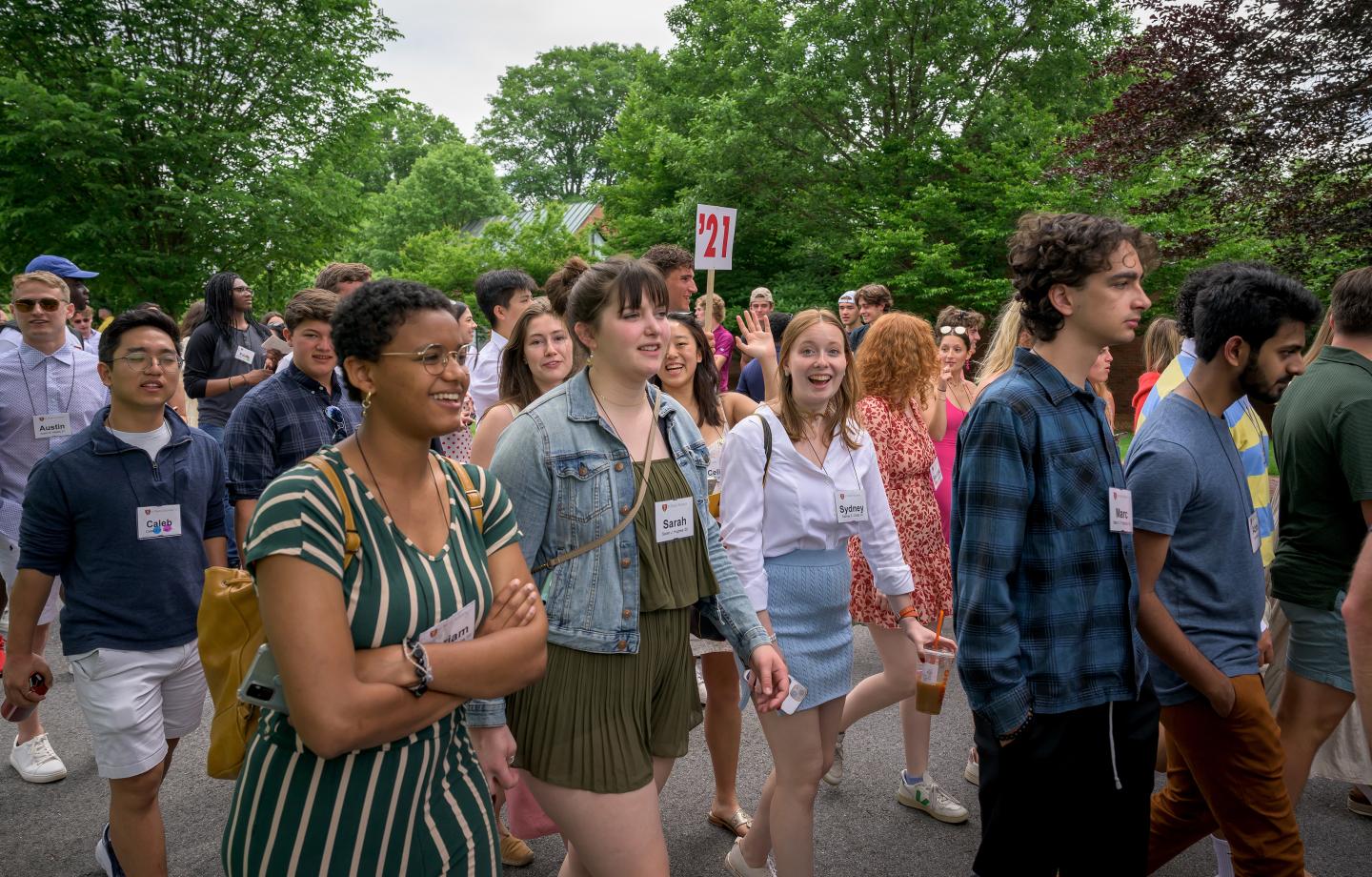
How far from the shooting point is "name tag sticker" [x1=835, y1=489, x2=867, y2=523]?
325 centimetres

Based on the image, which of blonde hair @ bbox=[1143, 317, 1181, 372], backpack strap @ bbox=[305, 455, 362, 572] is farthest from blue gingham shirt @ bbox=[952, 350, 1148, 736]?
blonde hair @ bbox=[1143, 317, 1181, 372]

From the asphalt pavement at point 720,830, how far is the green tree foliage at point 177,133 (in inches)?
492

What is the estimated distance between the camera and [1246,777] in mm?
2795

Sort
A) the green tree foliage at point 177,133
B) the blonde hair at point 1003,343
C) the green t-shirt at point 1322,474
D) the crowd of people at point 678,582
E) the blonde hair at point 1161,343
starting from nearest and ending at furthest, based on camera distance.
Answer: the crowd of people at point 678,582 < the green t-shirt at point 1322,474 < the blonde hair at point 1003,343 < the blonde hair at point 1161,343 < the green tree foliage at point 177,133

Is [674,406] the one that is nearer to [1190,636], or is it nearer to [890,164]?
[1190,636]

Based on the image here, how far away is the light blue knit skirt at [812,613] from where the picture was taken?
318cm

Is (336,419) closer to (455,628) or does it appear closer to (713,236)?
(455,628)

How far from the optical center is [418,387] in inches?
77.7

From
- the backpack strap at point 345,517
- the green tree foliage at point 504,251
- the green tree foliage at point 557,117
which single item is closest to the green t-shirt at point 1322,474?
the backpack strap at point 345,517

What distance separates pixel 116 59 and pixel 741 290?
583 inches

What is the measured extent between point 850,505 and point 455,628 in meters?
1.74

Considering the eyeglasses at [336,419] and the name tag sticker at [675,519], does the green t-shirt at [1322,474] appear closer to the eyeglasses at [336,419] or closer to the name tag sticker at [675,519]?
the name tag sticker at [675,519]

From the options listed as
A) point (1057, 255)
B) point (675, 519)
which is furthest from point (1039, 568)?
point (675, 519)

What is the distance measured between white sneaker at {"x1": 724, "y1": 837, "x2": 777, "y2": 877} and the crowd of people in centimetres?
2
